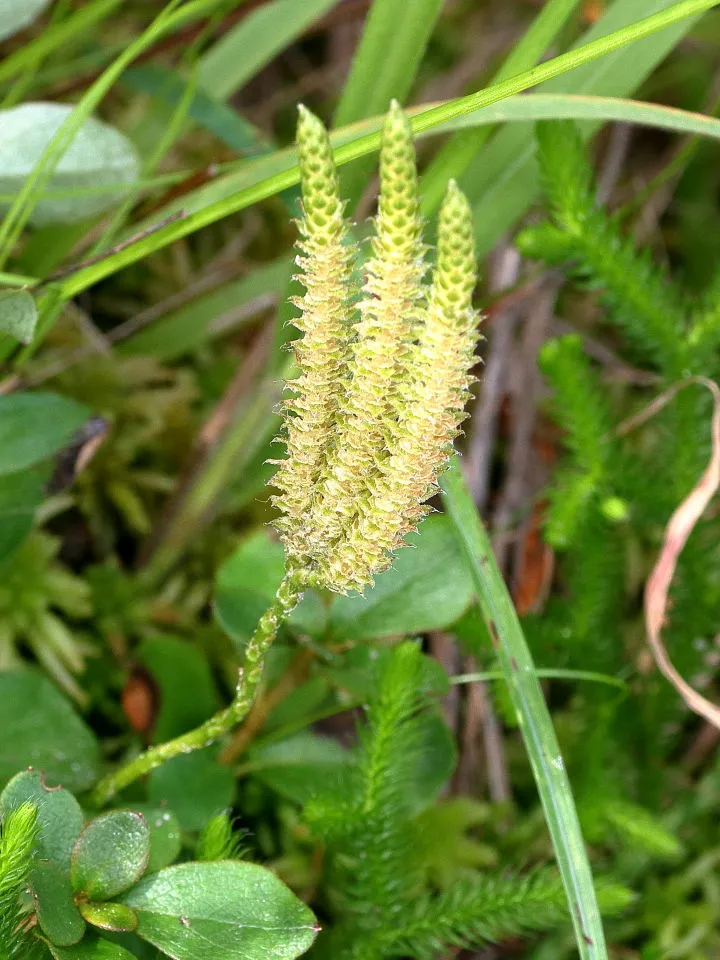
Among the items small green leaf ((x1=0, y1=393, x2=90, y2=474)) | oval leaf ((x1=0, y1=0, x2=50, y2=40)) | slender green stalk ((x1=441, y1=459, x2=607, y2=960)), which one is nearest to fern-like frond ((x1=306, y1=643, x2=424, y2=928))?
slender green stalk ((x1=441, y1=459, x2=607, y2=960))

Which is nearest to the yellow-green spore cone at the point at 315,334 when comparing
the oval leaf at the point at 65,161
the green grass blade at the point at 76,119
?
the green grass blade at the point at 76,119

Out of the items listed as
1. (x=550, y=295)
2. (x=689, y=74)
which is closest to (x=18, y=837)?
(x=550, y=295)

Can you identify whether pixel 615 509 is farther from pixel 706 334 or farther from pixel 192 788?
pixel 192 788

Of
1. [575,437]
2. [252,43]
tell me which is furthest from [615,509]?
[252,43]

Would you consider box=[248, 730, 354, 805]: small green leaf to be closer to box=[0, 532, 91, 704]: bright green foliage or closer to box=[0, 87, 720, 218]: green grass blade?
box=[0, 532, 91, 704]: bright green foliage

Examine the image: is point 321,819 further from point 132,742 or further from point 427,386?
point 427,386

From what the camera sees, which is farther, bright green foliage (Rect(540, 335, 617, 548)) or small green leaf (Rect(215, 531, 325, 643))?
bright green foliage (Rect(540, 335, 617, 548))
